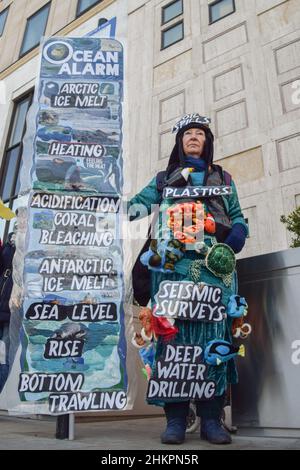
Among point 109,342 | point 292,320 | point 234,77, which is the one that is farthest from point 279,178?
point 109,342

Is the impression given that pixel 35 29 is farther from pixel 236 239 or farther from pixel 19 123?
pixel 236 239

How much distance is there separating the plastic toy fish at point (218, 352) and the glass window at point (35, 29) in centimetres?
1184

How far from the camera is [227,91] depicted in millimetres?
7348

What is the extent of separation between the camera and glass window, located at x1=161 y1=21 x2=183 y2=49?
28.4ft

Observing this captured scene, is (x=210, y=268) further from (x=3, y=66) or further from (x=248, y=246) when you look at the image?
(x=3, y=66)

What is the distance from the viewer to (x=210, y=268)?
231 centimetres

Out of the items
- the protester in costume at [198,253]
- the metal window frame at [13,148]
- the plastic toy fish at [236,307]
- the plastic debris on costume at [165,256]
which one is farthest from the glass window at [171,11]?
the plastic toy fish at [236,307]

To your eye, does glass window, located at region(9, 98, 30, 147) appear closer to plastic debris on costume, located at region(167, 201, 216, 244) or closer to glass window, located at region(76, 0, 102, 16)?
glass window, located at region(76, 0, 102, 16)

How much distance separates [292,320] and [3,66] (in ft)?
41.9

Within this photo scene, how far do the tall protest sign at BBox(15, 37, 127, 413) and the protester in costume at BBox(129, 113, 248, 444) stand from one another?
251 mm

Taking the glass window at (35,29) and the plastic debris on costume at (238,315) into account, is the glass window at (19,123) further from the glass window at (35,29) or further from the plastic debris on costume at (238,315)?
the plastic debris on costume at (238,315)

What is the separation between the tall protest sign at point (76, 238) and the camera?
2244 millimetres

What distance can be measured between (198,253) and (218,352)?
561 mm

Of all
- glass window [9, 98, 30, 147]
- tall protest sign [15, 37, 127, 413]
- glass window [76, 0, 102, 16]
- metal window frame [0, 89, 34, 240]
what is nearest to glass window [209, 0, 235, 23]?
glass window [76, 0, 102, 16]
